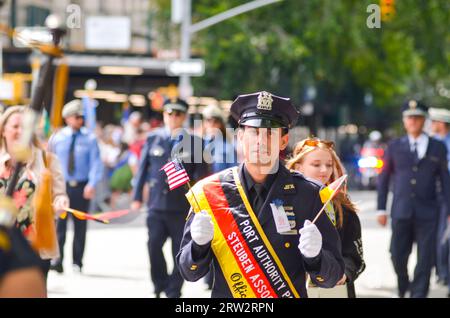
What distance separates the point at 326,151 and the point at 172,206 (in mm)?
3930

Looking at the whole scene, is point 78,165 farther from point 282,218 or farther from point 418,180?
point 282,218

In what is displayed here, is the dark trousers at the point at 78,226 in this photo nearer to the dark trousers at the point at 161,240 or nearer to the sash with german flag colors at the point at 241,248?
the dark trousers at the point at 161,240

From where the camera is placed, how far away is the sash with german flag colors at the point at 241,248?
172 inches

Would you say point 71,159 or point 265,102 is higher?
point 265,102

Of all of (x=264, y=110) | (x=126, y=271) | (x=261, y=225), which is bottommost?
(x=126, y=271)

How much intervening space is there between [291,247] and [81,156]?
8751 mm

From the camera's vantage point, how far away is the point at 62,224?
1235 centimetres

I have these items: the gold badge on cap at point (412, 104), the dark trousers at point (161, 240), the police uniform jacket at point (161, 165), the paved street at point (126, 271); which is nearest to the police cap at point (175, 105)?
the police uniform jacket at point (161, 165)

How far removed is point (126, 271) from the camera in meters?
12.8

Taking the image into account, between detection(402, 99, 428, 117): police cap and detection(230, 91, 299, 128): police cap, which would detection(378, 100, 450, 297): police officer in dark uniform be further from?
detection(230, 91, 299, 128): police cap

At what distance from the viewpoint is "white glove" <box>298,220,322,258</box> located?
4125mm

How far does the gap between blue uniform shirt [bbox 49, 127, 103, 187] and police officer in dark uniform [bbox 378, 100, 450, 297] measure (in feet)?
13.1

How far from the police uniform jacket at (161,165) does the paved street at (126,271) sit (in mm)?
962

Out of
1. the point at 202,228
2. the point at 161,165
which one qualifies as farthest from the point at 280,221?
the point at 161,165
